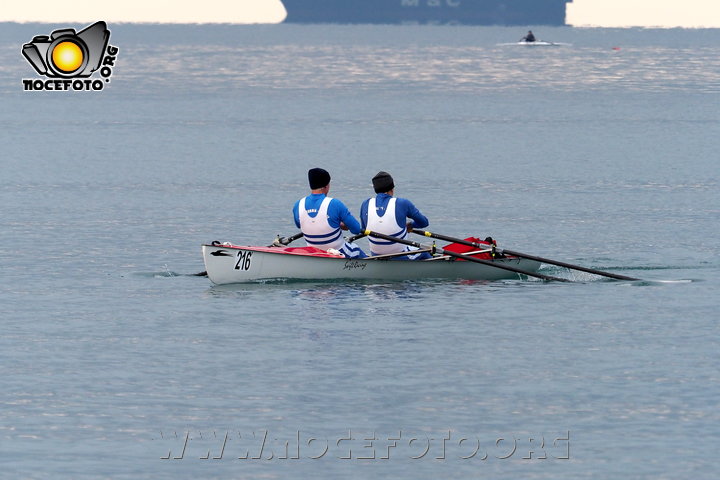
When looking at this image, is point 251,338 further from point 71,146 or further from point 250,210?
point 71,146

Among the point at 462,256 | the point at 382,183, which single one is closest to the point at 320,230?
the point at 382,183

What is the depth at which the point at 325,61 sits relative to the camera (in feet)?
606

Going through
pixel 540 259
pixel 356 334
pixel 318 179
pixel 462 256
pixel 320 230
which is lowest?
pixel 356 334

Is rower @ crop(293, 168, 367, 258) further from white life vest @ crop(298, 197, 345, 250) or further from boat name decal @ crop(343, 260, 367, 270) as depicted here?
boat name decal @ crop(343, 260, 367, 270)

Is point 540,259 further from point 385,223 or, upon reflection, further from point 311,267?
point 311,267

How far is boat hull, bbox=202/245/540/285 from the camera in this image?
2717 centimetres

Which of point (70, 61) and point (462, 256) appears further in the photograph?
point (70, 61)

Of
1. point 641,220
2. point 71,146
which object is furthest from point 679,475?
point 71,146

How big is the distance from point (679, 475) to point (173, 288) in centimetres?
1419

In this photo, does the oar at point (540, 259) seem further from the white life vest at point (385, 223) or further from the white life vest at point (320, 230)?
the white life vest at point (320, 230)

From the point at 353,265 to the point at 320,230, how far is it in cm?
93

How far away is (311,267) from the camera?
90.4 feet

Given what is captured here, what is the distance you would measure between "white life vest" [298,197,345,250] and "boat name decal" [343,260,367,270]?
1.35 feet

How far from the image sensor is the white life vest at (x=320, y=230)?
27234mm
